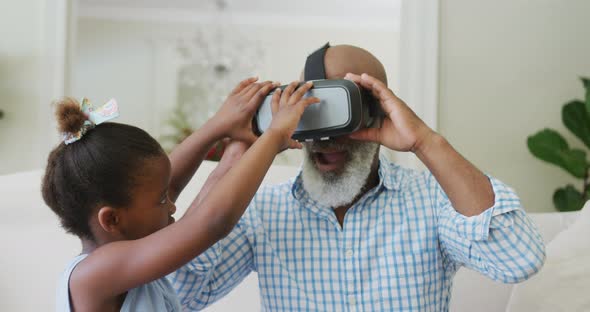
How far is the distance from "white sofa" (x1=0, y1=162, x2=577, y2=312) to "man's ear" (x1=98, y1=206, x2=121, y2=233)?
53 centimetres

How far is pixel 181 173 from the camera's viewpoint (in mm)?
1152

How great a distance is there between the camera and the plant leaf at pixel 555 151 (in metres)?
2.30

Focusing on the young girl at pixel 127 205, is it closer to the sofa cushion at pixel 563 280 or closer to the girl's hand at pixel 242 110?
the girl's hand at pixel 242 110

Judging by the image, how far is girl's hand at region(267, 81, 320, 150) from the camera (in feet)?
3.11

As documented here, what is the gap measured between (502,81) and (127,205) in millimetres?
2071

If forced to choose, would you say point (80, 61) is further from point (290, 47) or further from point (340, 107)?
point (340, 107)

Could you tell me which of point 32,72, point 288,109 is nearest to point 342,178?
point 288,109

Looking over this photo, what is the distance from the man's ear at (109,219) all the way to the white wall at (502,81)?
191 cm

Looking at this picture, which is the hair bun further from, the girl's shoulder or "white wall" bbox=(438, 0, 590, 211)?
"white wall" bbox=(438, 0, 590, 211)

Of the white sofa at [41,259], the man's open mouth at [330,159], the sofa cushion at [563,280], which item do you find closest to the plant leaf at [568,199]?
the white sofa at [41,259]

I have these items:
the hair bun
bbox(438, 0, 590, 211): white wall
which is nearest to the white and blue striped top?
the hair bun

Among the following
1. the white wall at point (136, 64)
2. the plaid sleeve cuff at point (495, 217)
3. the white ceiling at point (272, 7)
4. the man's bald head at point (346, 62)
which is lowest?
the plaid sleeve cuff at point (495, 217)

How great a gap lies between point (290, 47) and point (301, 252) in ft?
18.0

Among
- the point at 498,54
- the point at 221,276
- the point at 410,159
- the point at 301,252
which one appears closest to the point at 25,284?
the point at 221,276
